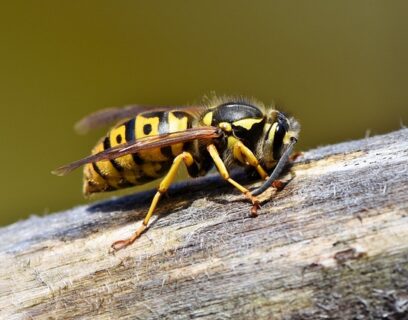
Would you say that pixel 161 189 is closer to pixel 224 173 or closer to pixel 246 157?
pixel 224 173

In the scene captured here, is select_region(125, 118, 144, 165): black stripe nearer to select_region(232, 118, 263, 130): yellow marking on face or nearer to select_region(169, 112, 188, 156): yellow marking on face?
select_region(169, 112, 188, 156): yellow marking on face

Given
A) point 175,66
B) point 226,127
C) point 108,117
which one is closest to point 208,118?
point 226,127

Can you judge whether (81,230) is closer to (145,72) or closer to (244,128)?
(244,128)

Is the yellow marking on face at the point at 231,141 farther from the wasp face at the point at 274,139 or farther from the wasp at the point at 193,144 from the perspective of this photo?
the wasp face at the point at 274,139

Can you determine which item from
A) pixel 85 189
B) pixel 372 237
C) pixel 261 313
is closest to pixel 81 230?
pixel 85 189

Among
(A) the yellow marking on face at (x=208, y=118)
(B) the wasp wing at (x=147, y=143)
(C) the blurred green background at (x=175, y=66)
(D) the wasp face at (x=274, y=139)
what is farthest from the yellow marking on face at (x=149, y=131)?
(C) the blurred green background at (x=175, y=66)

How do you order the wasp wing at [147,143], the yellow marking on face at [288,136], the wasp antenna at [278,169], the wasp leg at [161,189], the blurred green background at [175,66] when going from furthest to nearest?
the blurred green background at [175,66], the yellow marking on face at [288,136], the wasp wing at [147,143], the wasp antenna at [278,169], the wasp leg at [161,189]
